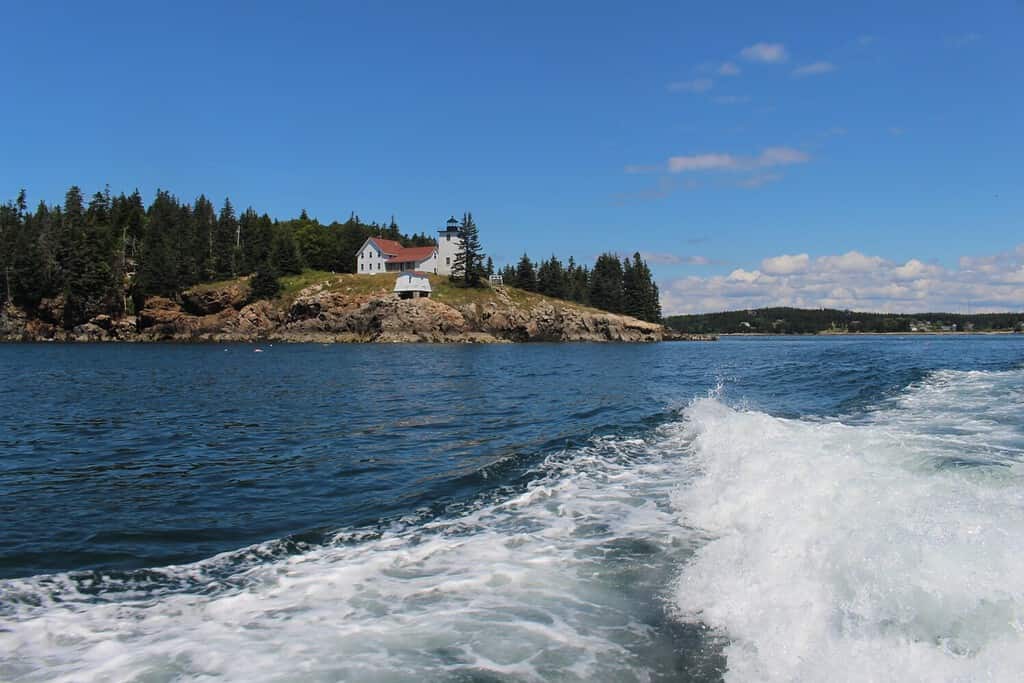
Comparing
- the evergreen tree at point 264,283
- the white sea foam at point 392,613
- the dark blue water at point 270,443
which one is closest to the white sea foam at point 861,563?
the white sea foam at point 392,613

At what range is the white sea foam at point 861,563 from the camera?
4941 mm

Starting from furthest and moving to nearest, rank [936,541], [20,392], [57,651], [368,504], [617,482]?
[20,392] < [617,482] < [368,504] < [936,541] < [57,651]

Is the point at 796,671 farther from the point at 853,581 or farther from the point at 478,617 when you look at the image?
the point at 478,617

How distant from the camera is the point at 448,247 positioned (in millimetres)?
128125

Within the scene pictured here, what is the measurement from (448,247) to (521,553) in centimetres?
12226

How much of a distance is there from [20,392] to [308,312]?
266 feet

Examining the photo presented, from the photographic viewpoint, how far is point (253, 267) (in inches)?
4707

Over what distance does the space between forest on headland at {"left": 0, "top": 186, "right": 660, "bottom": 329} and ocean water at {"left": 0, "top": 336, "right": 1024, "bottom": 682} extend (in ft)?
337

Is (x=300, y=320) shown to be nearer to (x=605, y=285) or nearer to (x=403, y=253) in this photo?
(x=403, y=253)

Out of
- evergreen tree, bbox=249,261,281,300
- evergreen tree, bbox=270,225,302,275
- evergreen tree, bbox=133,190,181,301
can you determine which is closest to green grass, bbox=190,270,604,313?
evergreen tree, bbox=270,225,302,275

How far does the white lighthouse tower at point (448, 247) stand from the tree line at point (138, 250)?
69.4 ft

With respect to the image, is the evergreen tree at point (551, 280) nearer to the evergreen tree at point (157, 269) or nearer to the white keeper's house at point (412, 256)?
the white keeper's house at point (412, 256)

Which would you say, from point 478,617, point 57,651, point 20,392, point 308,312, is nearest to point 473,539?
point 478,617

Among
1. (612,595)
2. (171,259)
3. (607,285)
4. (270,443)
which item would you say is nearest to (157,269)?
(171,259)
